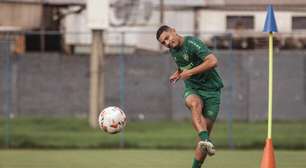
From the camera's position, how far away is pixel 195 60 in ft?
Answer: 43.1

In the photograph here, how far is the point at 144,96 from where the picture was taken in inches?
1171

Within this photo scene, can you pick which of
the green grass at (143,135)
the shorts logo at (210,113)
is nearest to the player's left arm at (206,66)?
the shorts logo at (210,113)

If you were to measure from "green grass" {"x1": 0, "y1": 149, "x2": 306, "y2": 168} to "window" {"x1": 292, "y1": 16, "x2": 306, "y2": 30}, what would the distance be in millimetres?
5464

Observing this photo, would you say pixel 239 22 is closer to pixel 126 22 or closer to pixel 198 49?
pixel 126 22

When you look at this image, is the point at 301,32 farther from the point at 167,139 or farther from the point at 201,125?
the point at 201,125

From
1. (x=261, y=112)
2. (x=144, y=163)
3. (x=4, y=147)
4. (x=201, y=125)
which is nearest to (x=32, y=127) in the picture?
(x=4, y=147)

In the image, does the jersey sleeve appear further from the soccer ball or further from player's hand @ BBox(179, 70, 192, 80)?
the soccer ball

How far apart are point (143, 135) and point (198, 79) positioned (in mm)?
11036

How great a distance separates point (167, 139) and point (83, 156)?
4.80m

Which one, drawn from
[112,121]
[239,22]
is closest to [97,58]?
[239,22]

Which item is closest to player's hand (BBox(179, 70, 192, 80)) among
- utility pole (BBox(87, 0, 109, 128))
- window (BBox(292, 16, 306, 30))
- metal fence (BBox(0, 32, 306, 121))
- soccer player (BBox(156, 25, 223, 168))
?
soccer player (BBox(156, 25, 223, 168))

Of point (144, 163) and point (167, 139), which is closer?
point (144, 163)

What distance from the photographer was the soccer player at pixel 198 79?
1281 centimetres

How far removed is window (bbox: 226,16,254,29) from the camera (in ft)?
88.2
